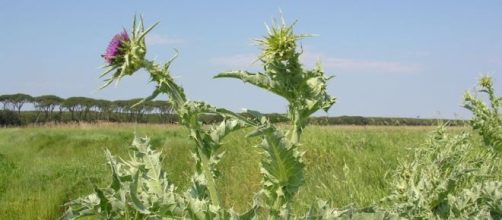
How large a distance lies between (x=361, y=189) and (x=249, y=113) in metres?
3.58

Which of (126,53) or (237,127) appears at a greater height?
(126,53)

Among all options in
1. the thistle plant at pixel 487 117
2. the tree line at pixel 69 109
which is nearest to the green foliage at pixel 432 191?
the thistle plant at pixel 487 117

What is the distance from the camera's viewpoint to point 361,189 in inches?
197

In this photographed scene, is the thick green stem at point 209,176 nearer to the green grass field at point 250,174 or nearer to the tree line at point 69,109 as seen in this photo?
the green grass field at point 250,174

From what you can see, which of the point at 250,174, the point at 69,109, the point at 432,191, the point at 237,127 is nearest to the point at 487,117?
the point at 432,191

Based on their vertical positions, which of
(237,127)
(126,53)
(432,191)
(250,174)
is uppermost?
(126,53)

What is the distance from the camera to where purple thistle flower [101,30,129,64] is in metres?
1.62

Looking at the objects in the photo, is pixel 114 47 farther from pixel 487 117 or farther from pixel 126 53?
pixel 487 117

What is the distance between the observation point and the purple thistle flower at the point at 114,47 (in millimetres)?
1619

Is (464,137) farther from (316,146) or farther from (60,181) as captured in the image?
(60,181)

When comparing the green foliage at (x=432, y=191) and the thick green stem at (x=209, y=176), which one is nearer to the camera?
the thick green stem at (x=209, y=176)

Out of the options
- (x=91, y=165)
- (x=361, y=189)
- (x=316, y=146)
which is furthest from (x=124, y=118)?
(x=361, y=189)

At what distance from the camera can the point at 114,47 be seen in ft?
5.32

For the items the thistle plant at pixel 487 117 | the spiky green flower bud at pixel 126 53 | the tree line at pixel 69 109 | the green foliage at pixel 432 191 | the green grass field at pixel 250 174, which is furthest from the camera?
the tree line at pixel 69 109
